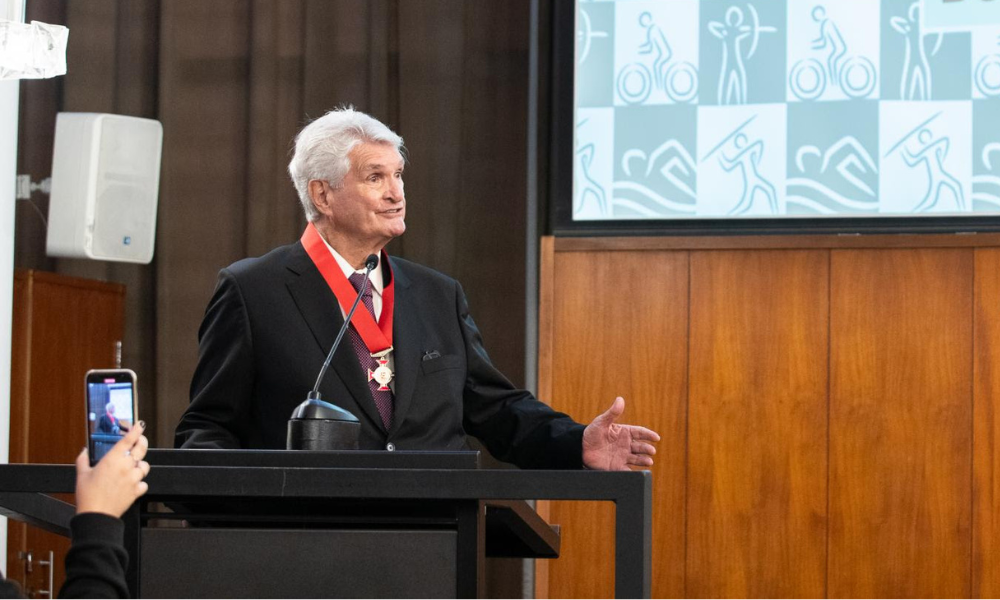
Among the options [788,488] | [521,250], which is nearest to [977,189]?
[788,488]

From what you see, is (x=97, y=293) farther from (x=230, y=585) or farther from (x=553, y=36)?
(x=230, y=585)

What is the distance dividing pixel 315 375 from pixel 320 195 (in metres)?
0.45

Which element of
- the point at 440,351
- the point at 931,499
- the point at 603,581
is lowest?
the point at 603,581

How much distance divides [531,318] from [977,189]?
1.54m

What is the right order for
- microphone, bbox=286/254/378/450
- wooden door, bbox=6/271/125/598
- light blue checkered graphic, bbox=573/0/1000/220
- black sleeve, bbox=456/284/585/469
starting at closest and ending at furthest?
1. microphone, bbox=286/254/378/450
2. black sleeve, bbox=456/284/585/469
3. wooden door, bbox=6/271/125/598
4. light blue checkered graphic, bbox=573/0/1000/220

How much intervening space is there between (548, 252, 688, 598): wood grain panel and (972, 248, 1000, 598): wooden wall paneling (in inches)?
34.2

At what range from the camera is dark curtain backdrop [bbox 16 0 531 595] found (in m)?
4.49

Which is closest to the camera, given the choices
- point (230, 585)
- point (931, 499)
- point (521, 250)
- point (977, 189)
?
point (230, 585)

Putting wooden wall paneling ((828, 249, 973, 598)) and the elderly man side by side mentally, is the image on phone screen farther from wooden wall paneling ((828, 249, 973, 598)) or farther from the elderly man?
wooden wall paneling ((828, 249, 973, 598))

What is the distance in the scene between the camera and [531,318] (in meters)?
4.48

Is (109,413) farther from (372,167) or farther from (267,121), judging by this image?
(267,121)

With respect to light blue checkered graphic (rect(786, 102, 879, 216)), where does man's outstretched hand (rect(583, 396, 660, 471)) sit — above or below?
below

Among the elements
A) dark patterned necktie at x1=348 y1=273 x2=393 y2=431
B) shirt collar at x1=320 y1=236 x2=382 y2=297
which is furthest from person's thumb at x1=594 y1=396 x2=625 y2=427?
shirt collar at x1=320 y1=236 x2=382 y2=297

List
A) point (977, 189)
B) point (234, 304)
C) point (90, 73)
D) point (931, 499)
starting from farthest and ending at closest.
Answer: point (90, 73)
point (977, 189)
point (931, 499)
point (234, 304)
